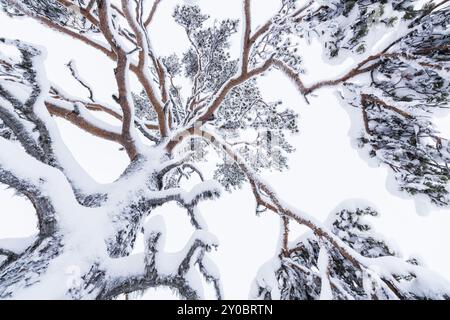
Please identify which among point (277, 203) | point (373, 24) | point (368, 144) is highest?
point (373, 24)

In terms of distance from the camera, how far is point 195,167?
3.73m

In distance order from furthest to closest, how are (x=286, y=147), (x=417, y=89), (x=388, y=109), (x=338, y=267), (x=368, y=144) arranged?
(x=286, y=147) → (x=368, y=144) → (x=388, y=109) → (x=417, y=89) → (x=338, y=267)

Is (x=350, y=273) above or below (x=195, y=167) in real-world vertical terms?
below

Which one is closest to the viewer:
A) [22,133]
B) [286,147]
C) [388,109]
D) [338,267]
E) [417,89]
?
[22,133]

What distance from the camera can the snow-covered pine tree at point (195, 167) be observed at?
1.88 m

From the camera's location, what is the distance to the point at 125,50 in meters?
3.00

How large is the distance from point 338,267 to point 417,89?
7.66ft

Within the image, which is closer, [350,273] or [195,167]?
[350,273]

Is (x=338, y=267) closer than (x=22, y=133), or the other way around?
(x=22, y=133)

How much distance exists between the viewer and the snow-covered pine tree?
6.17ft

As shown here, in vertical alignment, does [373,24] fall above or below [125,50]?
above

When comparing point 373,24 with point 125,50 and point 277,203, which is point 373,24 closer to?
point 277,203

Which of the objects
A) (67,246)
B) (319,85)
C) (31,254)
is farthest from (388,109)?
(31,254)

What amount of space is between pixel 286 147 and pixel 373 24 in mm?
3235
